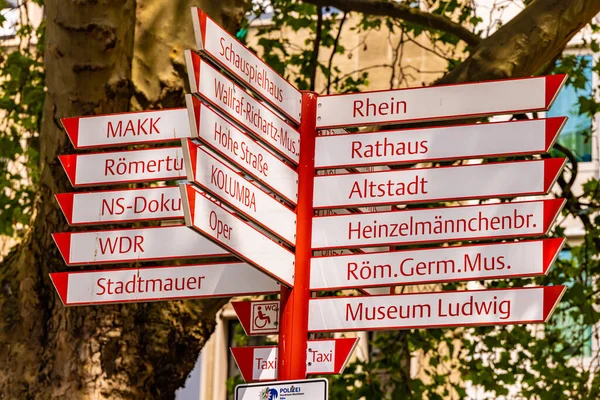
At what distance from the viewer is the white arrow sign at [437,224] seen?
5492 mm

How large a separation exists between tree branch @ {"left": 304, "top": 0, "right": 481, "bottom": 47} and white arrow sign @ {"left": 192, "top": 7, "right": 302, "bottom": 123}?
4333 mm

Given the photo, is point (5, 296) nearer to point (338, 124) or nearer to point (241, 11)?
point (241, 11)

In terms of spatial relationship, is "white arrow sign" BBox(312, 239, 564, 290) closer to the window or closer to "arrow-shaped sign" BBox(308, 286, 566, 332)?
→ "arrow-shaped sign" BBox(308, 286, 566, 332)

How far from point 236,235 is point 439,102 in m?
1.18

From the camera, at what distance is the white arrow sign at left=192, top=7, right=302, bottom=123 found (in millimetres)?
5184

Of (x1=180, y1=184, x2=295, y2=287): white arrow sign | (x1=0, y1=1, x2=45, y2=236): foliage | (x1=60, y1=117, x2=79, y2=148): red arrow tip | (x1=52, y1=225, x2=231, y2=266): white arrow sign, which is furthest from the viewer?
(x1=0, y1=1, x2=45, y2=236): foliage

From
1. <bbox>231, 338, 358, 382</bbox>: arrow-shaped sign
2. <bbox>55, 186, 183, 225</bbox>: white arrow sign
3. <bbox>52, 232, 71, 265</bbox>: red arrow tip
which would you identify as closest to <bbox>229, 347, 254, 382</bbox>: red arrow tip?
<bbox>231, 338, 358, 382</bbox>: arrow-shaped sign

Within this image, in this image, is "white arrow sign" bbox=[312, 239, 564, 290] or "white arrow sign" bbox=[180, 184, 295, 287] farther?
"white arrow sign" bbox=[312, 239, 564, 290]

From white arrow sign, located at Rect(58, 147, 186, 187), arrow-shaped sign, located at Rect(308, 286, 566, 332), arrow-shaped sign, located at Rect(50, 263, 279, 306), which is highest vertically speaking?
white arrow sign, located at Rect(58, 147, 186, 187)

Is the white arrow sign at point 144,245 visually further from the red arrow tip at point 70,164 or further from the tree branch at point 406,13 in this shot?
the tree branch at point 406,13

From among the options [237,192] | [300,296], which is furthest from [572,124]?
[237,192]

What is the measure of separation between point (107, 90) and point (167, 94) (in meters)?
0.46

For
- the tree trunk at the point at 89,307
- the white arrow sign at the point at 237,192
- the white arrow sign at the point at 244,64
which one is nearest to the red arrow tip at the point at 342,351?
the white arrow sign at the point at 237,192

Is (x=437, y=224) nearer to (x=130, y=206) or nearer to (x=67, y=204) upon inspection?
(x=130, y=206)
